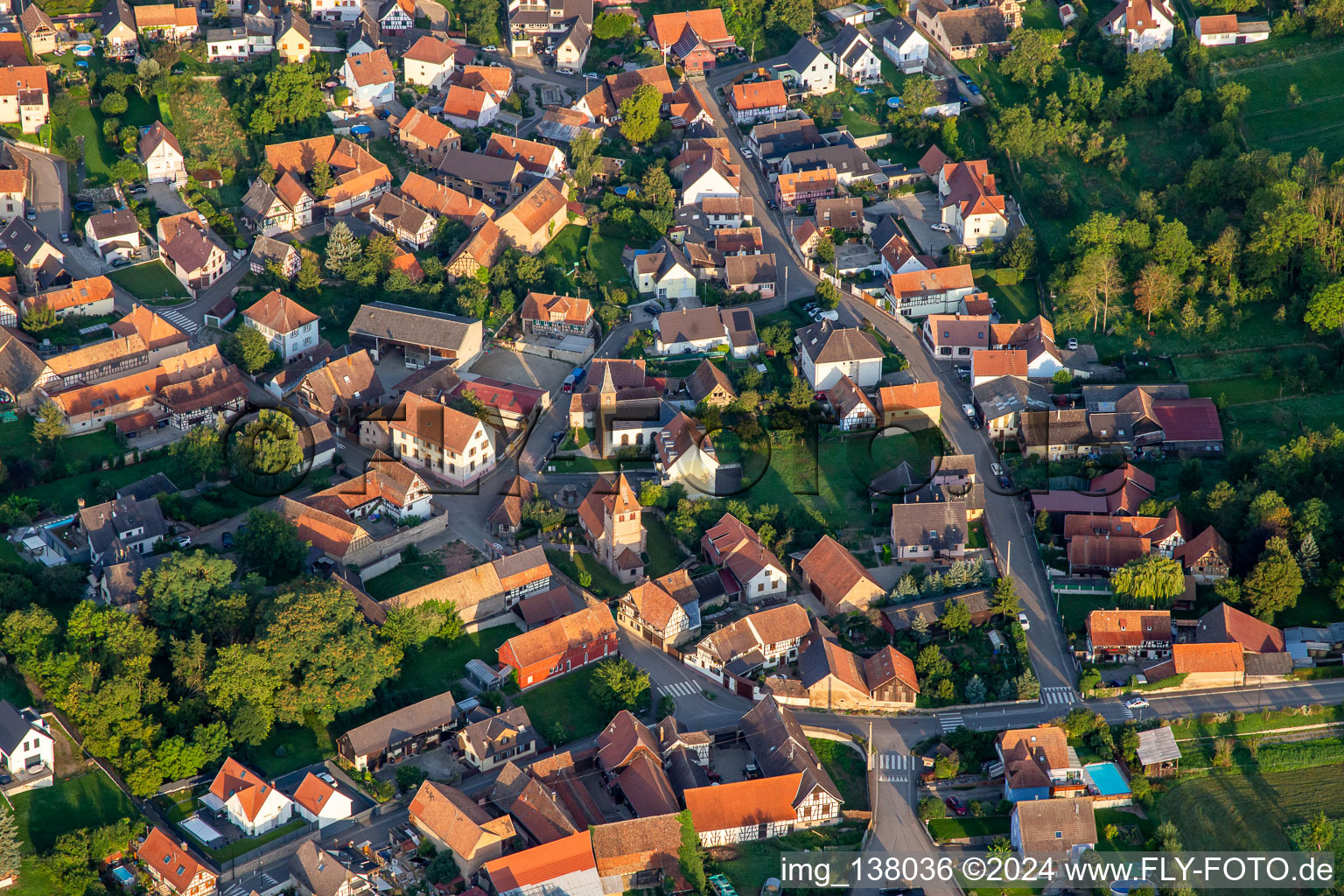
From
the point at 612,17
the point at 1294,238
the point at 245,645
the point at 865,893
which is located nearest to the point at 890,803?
the point at 865,893

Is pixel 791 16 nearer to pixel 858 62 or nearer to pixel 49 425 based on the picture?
pixel 858 62

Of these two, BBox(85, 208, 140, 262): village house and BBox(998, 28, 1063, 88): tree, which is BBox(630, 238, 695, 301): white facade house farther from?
BBox(998, 28, 1063, 88): tree

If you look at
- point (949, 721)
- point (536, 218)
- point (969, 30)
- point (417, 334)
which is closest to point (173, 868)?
point (949, 721)

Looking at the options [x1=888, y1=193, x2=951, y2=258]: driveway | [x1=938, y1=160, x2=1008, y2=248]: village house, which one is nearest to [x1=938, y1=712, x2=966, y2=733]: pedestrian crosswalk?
[x1=888, y1=193, x2=951, y2=258]: driveway

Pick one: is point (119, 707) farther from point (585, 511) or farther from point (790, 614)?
point (790, 614)

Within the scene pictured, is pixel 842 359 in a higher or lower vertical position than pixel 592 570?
higher

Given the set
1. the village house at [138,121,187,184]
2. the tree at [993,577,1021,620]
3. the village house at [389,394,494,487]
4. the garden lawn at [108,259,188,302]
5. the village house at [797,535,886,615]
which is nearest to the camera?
the tree at [993,577,1021,620]
